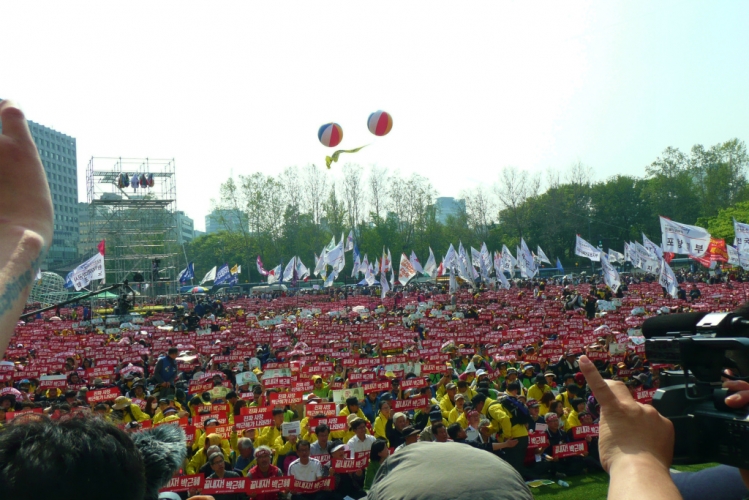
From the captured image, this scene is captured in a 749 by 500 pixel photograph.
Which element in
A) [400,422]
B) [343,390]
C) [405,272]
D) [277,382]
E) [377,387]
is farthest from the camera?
[405,272]

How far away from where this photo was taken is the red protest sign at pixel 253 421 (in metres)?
8.67

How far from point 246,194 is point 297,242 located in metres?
7.84

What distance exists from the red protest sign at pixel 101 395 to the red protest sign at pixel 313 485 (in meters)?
4.74

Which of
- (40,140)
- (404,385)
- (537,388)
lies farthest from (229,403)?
(40,140)

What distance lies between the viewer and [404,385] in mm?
11156

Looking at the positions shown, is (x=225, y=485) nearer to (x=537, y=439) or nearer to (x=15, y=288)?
(x=537, y=439)

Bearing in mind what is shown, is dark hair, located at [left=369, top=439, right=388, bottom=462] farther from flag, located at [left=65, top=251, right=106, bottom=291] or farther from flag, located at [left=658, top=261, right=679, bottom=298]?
flag, located at [left=65, top=251, right=106, bottom=291]

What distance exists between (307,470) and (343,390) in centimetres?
273

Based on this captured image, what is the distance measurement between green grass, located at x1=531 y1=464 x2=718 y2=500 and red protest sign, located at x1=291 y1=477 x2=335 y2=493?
8.77ft

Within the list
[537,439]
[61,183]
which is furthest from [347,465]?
[61,183]

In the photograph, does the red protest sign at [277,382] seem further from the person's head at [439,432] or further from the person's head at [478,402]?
the person's head at [439,432]

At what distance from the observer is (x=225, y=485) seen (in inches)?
282

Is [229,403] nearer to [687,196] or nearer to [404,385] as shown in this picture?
[404,385]

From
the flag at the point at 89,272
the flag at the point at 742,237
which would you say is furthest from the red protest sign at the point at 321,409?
the flag at the point at 742,237
